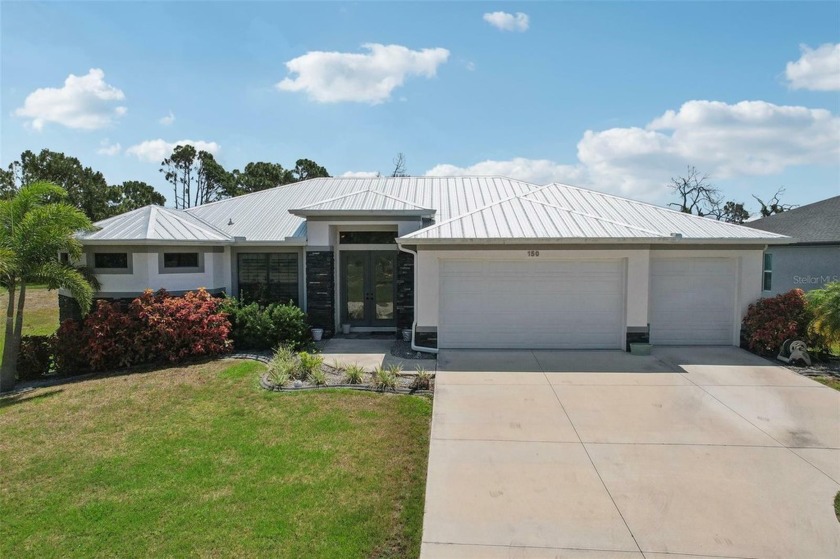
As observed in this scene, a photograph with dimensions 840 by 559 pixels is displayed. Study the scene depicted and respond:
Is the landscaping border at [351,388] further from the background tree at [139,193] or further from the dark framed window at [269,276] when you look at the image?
the background tree at [139,193]

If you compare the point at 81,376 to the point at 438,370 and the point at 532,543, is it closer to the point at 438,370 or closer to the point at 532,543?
the point at 438,370

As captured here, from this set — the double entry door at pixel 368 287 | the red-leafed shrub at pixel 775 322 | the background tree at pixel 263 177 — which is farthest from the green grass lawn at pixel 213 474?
the background tree at pixel 263 177

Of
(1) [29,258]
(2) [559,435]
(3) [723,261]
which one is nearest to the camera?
(2) [559,435]

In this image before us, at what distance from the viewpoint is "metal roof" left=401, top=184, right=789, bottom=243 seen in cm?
1062

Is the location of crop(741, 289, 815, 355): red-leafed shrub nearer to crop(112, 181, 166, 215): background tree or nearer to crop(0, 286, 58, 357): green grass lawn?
crop(0, 286, 58, 357): green grass lawn

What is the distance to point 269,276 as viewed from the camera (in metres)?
13.8

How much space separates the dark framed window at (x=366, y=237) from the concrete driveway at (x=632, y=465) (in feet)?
17.5

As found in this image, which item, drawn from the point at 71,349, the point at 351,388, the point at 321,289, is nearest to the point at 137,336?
the point at 71,349

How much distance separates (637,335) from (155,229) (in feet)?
41.2

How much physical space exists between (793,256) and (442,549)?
21.1 meters

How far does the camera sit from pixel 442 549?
14.0ft

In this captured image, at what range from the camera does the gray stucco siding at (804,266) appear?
17.6 m

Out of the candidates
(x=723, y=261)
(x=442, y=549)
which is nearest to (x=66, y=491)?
(x=442, y=549)

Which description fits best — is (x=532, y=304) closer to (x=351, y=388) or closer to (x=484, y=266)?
(x=484, y=266)
